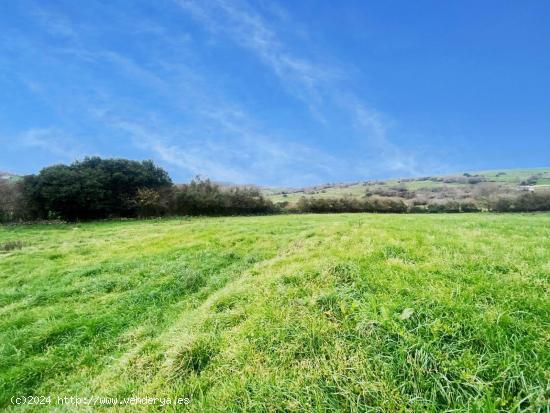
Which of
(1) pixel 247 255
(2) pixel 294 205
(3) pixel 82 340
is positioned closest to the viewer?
(3) pixel 82 340

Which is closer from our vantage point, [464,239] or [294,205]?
[464,239]

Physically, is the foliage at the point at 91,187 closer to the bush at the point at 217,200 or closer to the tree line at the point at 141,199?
the tree line at the point at 141,199

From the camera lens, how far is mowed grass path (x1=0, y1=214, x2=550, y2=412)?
2791 millimetres

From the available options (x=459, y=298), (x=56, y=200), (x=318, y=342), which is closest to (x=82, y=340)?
(x=318, y=342)

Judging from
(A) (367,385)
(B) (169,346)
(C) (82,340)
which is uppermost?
(A) (367,385)

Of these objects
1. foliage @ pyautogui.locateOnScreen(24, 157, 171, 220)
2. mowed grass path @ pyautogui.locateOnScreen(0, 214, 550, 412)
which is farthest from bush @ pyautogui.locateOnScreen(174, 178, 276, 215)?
mowed grass path @ pyautogui.locateOnScreen(0, 214, 550, 412)

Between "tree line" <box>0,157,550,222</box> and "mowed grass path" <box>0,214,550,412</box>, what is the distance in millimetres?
37844

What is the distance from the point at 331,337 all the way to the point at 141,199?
45042 millimetres

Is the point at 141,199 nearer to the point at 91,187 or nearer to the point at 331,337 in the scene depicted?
the point at 91,187

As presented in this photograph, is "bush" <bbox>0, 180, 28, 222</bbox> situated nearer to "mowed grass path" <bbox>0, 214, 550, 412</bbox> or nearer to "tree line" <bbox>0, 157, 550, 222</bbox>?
"tree line" <bbox>0, 157, 550, 222</bbox>

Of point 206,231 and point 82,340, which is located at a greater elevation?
point 206,231

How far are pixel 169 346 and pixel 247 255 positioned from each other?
7.10 metres

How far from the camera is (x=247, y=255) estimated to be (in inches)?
452

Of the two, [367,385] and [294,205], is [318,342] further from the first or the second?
[294,205]
